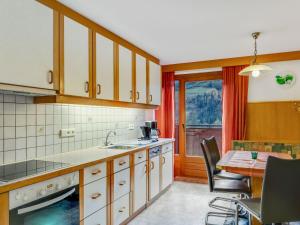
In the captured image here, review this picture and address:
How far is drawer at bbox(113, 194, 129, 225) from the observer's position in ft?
8.05

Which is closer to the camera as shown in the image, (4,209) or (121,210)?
(4,209)

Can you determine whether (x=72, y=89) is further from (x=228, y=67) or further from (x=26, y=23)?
(x=228, y=67)

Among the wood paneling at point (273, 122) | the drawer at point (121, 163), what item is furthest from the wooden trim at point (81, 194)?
the wood paneling at point (273, 122)

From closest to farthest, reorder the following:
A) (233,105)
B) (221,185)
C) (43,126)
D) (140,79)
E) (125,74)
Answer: (43,126), (221,185), (125,74), (140,79), (233,105)

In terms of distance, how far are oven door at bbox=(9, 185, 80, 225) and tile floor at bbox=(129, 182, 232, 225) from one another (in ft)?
3.49

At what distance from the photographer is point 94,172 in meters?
2.12

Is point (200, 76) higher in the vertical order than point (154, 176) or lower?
higher

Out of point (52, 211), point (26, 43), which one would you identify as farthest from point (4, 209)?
point (26, 43)

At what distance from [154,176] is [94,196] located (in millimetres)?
1386

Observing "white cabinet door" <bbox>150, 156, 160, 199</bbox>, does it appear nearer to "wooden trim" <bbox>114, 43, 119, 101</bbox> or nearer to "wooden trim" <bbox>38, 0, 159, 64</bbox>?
"wooden trim" <bbox>114, 43, 119, 101</bbox>

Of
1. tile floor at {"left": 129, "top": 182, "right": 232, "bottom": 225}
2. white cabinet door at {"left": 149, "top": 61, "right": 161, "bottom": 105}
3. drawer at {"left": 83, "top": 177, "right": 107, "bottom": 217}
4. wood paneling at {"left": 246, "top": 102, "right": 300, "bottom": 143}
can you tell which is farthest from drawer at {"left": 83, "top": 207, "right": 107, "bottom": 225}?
wood paneling at {"left": 246, "top": 102, "right": 300, "bottom": 143}

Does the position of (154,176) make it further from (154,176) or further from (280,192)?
(280,192)

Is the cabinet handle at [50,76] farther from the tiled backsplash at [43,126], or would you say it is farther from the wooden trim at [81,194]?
the wooden trim at [81,194]

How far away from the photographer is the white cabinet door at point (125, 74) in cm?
301
